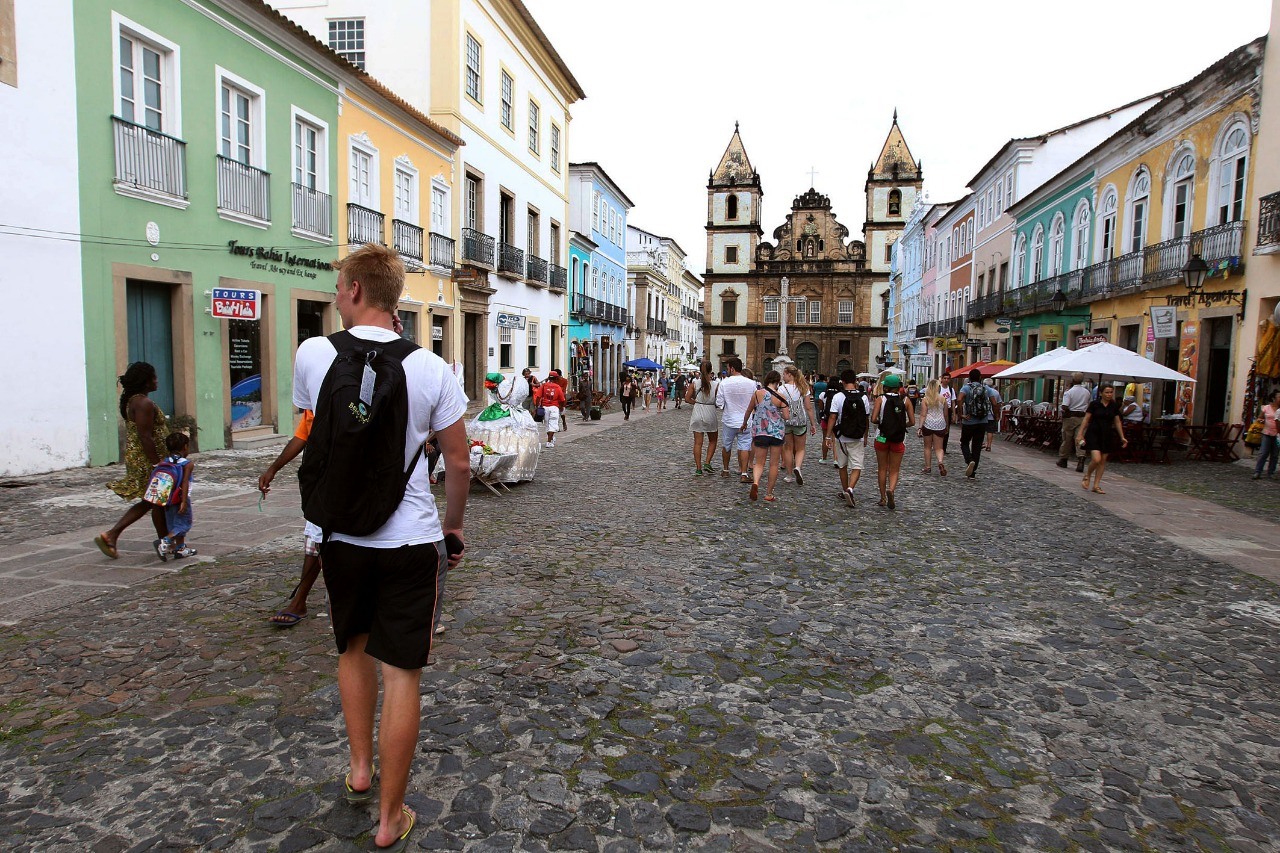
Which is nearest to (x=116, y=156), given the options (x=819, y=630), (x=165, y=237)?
(x=165, y=237)

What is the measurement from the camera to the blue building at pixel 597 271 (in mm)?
35000

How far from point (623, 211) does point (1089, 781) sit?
4246 centimetres

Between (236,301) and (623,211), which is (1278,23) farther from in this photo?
(623,211)

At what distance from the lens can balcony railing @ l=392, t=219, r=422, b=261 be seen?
58.7ft

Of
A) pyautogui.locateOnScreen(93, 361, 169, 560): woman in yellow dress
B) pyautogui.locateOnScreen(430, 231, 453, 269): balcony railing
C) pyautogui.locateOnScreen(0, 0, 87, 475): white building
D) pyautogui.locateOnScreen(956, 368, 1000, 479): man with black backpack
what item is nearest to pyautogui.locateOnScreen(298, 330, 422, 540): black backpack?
pyautogui.locateOnScreen(93, 361, 169, 560): woman in yellow dress

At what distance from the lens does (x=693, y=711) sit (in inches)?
141

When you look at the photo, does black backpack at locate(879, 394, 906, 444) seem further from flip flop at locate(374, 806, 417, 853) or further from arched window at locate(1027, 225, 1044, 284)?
arched window at locate(1027, 225, 1044, 284)

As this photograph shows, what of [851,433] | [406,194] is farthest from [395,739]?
[406,194]

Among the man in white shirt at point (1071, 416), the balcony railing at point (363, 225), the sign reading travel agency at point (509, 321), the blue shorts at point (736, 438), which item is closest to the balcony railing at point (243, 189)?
the balcony railing at point (363, 225)

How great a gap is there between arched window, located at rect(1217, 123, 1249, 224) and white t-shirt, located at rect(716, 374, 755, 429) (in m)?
11.4

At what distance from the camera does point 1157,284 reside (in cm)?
1781

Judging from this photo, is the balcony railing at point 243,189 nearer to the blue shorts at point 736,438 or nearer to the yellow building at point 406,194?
the yellow building at point 406,194

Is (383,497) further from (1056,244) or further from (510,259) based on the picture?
(1056,244)

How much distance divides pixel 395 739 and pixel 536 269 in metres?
25.6
